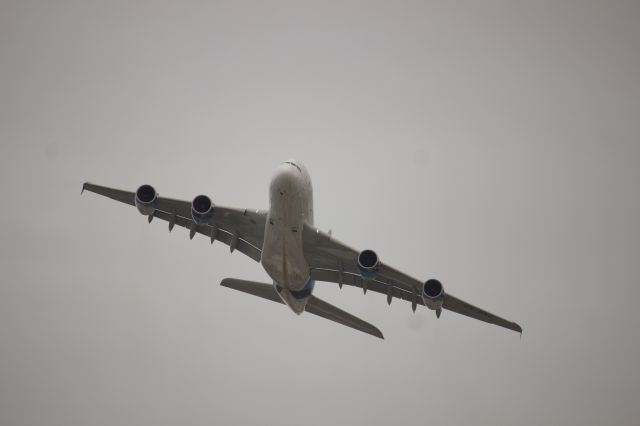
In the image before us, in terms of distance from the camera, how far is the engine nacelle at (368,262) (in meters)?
24.2

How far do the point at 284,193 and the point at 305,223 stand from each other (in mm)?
2621

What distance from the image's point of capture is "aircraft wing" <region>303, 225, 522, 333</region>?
1012 inches

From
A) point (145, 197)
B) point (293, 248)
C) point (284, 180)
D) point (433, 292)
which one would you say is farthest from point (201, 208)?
point (433, 292)

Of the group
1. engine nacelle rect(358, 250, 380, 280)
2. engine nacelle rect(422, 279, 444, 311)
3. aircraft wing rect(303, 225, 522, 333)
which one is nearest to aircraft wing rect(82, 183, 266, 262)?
aircraft wing rect(303, 225, 522, 333)

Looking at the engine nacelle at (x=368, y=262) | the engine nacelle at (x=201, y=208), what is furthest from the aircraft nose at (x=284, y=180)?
the engine nacelle at (x=368, y=262)

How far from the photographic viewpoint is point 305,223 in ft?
80.7

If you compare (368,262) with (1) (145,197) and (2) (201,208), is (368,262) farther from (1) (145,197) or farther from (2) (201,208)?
(1) (145,197)

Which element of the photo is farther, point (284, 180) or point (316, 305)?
point (316, 305)

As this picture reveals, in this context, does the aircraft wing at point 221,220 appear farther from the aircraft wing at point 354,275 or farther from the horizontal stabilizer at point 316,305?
the aircraft wing at point 354,275

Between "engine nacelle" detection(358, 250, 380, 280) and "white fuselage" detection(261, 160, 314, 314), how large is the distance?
273 cm

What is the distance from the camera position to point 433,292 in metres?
24.3

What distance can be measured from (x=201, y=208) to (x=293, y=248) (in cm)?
439

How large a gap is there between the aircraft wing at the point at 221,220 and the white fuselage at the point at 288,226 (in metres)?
2.16

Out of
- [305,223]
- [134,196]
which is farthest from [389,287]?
[134,196]
